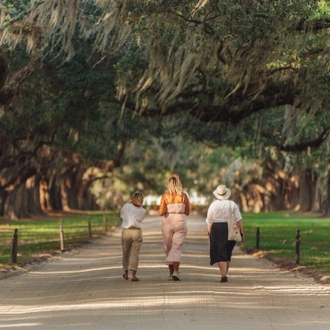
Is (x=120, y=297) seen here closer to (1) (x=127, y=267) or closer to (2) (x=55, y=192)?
(1) (x=127, y=267)

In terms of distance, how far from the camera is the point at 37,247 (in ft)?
93.4

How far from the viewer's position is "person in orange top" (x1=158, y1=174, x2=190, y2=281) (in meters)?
17.1

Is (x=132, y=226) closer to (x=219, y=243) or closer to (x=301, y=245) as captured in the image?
(x=219, y=243)

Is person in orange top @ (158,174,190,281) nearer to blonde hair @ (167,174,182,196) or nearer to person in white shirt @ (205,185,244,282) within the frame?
blonde hair @ (167,174,182,196)

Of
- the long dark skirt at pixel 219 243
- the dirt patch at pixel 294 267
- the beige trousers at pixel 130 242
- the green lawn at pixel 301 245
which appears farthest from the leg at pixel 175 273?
the green lawn at pixel 301 245

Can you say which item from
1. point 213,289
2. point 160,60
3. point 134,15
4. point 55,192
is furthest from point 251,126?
point 55,192

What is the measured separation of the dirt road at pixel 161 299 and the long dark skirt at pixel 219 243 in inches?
17.0

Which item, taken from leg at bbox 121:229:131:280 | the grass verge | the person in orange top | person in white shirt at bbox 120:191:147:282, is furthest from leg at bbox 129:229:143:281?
the grass verge

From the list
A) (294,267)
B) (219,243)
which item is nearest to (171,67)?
(294,267)

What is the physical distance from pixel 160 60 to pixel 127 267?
7.05m

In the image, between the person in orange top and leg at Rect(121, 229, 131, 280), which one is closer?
the person in orange top

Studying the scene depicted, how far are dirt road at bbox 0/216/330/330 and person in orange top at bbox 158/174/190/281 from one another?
1.45 ft

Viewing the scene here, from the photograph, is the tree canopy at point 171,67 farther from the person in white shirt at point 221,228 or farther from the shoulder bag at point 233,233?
the shoulder bag at point 233,233

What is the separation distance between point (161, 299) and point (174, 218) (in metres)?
3.64
